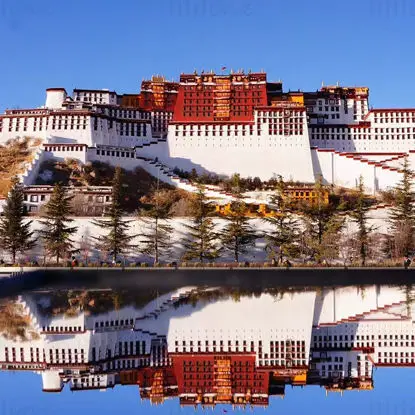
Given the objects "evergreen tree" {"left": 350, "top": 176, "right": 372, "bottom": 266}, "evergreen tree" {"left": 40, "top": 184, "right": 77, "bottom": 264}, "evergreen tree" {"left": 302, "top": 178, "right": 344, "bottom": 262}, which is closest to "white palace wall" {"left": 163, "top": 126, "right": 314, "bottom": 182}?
"evergreen tree" {"left": 302, "top": 178, "right": 344, "bottom": 262}

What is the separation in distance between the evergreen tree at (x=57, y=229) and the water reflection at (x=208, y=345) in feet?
55.1

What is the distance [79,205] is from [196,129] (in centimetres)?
1708

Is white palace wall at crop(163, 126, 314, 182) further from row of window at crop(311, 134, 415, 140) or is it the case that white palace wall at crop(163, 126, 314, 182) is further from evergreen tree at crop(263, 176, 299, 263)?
evergreen tree at crop(263, 176, 299, 263)

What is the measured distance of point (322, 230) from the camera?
142 ft

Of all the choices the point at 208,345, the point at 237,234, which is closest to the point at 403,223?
the point at 237,234

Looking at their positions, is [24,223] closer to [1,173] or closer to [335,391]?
[1,173]

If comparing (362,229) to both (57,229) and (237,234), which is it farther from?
(57,229)

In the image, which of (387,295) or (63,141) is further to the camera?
(63,141)

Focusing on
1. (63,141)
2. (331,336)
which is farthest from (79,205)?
(331,336)

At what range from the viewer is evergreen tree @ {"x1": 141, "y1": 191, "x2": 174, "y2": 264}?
42.0m

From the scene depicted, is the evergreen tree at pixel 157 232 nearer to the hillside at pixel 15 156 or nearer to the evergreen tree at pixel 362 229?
the evergreen tree at pixel 362 229

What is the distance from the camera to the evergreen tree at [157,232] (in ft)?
138

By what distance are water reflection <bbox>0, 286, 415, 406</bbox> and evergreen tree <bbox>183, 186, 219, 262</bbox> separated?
17.3m

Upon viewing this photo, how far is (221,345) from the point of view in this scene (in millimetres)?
15711
